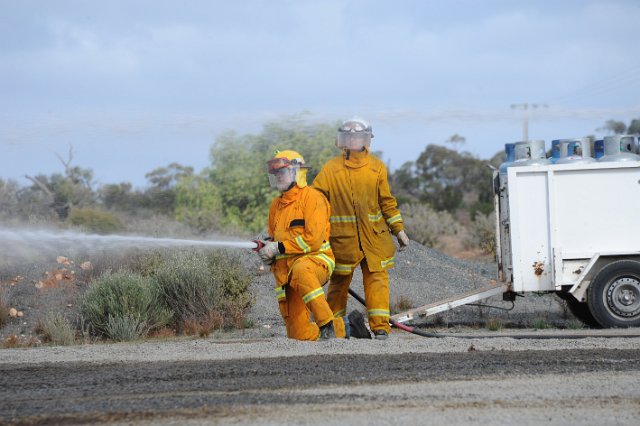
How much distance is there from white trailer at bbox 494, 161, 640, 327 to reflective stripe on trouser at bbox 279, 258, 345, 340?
305cm

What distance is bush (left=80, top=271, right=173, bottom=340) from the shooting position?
1123cm

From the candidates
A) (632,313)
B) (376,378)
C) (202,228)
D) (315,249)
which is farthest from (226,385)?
(202,228)

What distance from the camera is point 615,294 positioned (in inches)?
413

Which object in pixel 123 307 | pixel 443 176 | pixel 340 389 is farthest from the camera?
pixel 443 176

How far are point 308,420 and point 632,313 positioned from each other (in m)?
6.54

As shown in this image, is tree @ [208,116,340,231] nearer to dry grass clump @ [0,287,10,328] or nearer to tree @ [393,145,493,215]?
dry grass clump @ [0,287,10,328]

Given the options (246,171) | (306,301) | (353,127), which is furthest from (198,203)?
(306,301)

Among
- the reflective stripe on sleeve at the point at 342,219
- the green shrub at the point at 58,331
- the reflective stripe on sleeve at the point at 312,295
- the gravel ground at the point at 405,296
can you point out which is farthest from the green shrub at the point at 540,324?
the green shrub at the point at 58,331

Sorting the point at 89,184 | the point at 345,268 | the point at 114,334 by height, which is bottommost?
the point at 114,334

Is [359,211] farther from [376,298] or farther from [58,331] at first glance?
[58,331]

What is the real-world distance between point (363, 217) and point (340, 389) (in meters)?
3.31

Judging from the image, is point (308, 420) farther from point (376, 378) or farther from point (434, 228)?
point (434, 228)

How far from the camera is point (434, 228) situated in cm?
2847

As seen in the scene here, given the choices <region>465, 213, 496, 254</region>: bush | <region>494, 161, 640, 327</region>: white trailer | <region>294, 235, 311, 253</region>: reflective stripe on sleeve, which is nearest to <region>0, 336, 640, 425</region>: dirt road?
<region>294, 235, 311, 253</region>: reflective stripe on sleeve
